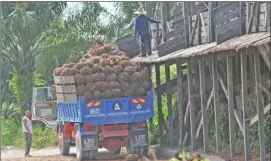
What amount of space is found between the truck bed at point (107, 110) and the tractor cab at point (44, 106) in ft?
0.43

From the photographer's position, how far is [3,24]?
15883 mm

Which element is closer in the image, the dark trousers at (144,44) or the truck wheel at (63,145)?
the truck wheel at (63,145)

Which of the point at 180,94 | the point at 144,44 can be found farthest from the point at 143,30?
the point at 180,94

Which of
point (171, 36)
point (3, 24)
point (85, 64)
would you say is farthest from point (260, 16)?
point (3, 24)

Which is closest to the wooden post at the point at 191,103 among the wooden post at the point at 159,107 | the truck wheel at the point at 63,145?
the wooden post at the point at 159,107

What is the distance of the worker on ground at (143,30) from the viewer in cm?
1639

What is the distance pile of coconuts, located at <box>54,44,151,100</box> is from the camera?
15930 mm

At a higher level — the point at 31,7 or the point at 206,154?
the point at 31,7

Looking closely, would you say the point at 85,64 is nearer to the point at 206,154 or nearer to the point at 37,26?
the point at 37,26

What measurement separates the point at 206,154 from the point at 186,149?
316 mm

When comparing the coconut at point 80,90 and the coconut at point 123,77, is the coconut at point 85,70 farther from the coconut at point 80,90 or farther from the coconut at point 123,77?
the coconut at point 123,77

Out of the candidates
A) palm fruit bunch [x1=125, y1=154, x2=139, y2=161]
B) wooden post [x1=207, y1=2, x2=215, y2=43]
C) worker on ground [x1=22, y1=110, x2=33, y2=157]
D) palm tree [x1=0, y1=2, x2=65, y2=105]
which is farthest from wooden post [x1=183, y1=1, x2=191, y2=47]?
worker on ground [x1=22, y1=110, x2=33, y2=157]

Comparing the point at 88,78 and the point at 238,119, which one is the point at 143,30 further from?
the point at 238,119

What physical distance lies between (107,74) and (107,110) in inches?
19.8
